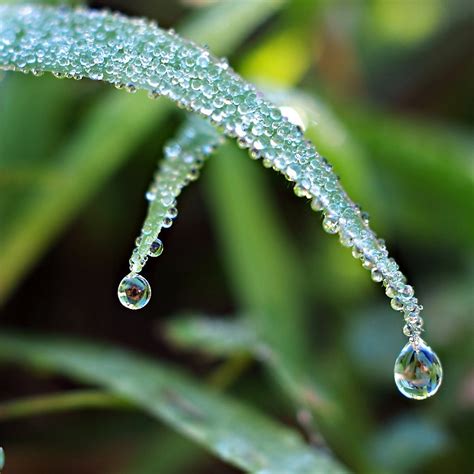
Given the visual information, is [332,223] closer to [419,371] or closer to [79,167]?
[419,371]

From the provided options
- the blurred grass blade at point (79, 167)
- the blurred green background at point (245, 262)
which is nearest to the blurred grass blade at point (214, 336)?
the blurred green background at point (245, 262)

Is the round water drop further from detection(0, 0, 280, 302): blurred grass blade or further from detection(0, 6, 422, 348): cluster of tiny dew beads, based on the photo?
detection(0, 0, 280, 302): blurred grass blade

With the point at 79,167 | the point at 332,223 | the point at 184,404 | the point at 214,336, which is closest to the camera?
the point at 332,223

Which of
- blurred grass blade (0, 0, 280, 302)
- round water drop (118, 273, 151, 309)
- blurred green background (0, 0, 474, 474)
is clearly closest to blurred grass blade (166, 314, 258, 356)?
blurred green background (0, 0, 474, 474)

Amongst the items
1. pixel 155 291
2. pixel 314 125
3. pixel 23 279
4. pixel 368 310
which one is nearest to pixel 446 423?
pixel 368 310

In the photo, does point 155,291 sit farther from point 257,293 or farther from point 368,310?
point 368,310

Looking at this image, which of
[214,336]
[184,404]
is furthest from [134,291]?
[214,336]
